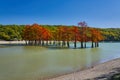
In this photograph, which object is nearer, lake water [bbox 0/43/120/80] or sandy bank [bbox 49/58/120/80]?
sandy bank [bbox 49/58/120/80]

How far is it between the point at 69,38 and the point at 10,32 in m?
67.6

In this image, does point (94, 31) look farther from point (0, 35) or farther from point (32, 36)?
point (0, 35)

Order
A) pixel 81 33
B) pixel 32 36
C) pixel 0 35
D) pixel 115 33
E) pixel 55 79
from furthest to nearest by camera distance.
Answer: pixel 115 33
pixel 0 35
pixel 32 36
pixel 81 33
pixel 55 79

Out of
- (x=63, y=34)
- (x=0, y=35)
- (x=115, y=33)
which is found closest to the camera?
(x=63, y=34)

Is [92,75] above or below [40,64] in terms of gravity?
above

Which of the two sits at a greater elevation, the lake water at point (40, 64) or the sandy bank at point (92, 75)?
the sandy bank at point (92, 75)

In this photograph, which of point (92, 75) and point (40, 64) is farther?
point (40, 64)

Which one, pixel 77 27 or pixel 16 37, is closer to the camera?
pixel 77 27

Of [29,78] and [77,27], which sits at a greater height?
[77,27]

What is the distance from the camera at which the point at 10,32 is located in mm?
145000

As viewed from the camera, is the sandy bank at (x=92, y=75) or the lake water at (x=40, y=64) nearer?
the sandy bank at (x=92, y=75)

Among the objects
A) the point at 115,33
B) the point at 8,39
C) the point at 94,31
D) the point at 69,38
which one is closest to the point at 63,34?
the point at 69,38

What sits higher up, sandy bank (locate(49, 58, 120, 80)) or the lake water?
sandy bank (locate(49, 58, 120, 80))

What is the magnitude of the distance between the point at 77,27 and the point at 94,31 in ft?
18.7
